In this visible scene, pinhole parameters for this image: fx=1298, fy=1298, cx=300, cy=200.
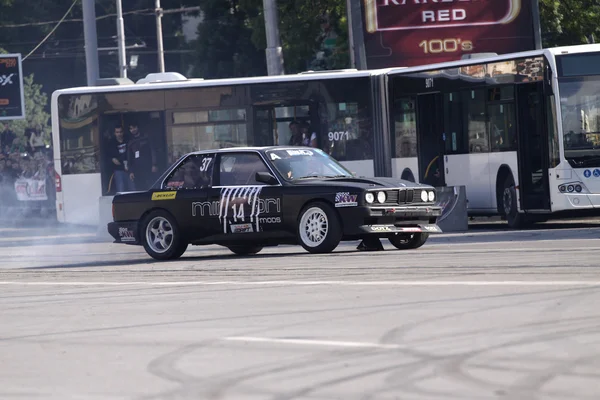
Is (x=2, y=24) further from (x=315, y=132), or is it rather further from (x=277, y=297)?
(x=277, y=297)

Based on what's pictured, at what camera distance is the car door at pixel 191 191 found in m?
17.0

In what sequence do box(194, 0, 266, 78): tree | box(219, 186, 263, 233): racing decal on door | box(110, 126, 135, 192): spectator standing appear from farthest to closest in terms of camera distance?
box(194, 0, 266, 78): tree
box(110, 126, 135, 192): spectator standing
box(219, 186, 263, 233): racing decal on door

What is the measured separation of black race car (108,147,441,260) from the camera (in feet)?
51.8

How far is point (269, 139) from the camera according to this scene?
25.1 m

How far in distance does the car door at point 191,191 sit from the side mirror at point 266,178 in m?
0.95

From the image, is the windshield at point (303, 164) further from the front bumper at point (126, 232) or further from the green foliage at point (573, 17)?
the green foliage at point (573, 17)

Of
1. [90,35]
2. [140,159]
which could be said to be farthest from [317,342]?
[90,35]

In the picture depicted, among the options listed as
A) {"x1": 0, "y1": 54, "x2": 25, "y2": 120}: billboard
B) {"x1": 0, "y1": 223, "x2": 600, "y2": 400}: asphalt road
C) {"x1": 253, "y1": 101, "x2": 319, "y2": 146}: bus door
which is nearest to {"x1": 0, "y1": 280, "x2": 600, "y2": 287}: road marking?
{"x1": 0, "y1": 223, "x2": 600, "y2": 400}: asphalt road

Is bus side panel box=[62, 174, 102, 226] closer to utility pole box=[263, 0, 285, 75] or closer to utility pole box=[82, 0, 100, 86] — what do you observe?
utility pole box=[263, 0, 285, 75]

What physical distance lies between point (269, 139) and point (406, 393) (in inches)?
739

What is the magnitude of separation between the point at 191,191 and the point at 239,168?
2.37ft

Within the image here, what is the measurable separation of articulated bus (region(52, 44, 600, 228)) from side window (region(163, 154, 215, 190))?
20.1ft

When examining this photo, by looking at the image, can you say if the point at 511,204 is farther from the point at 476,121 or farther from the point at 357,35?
the point at 357,35

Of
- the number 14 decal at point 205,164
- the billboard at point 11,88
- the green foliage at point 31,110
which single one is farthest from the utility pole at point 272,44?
the green foliage at point 31,110
